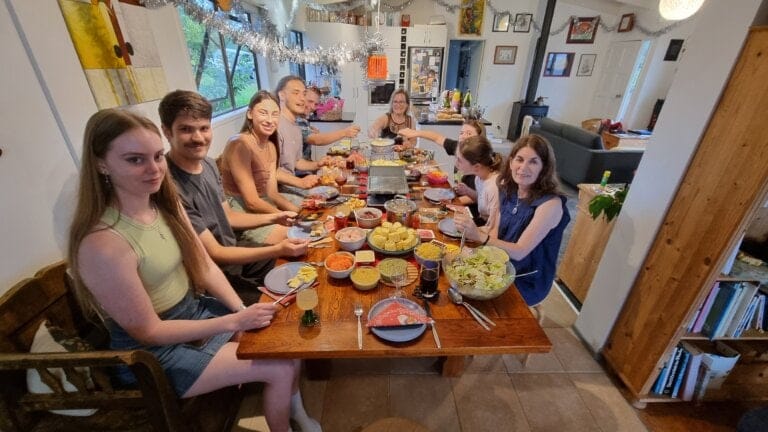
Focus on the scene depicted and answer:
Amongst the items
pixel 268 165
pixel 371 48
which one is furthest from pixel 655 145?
pixel 371 48

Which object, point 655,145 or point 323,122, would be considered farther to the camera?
point 323,122

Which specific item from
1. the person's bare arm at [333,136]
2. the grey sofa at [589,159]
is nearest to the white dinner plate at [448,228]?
the person's bare arm at [333,136]

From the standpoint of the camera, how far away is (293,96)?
102 inches

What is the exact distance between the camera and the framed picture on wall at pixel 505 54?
6.85 meters

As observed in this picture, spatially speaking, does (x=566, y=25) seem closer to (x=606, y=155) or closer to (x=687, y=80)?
(x=606, y=155)

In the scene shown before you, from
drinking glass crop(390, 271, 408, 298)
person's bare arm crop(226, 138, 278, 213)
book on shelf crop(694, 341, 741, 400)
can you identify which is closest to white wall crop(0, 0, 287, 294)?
person's bare arm crop(226, 138, 278, 213)

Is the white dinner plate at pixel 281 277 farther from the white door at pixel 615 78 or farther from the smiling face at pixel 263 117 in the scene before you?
the white door at pixel 615 78

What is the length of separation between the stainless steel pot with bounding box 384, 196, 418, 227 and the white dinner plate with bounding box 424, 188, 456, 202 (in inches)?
12.9

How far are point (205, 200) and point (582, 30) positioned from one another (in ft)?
27.8

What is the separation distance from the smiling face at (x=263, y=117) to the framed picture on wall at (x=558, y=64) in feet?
23.9

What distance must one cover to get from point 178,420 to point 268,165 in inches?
59.6

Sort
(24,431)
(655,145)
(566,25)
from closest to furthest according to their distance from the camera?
1. (24,431)
2. (655,145)
3. (566,25)

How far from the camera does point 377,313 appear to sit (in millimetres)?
1066

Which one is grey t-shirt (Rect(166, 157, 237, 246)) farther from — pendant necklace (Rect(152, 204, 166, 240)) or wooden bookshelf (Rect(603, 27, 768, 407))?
wooden bookshelf (Rect(603, 27, 768, 407))
